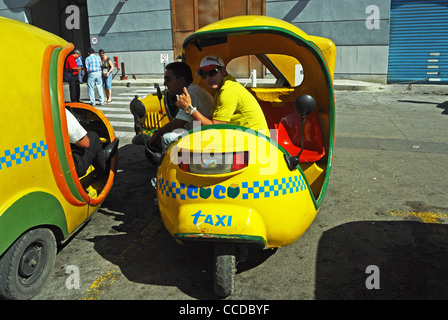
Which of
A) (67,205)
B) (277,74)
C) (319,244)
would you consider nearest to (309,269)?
(319,244)

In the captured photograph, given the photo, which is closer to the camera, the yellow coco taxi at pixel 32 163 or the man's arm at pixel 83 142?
the yellow coco taxi at pixel 32 163

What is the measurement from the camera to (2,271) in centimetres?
303

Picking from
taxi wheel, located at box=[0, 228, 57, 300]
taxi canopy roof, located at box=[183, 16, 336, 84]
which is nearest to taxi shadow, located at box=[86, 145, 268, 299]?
taxi wheel, located at box=[0, 228, 57, 300]

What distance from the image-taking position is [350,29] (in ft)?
56.6

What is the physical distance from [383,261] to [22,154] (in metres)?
3.25

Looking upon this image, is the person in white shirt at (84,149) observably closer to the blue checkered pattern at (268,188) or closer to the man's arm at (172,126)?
the man's arm at (172,126)

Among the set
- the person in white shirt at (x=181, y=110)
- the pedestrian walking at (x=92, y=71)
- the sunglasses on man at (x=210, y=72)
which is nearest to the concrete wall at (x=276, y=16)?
the pedestrian walking at (x=92, y=71)

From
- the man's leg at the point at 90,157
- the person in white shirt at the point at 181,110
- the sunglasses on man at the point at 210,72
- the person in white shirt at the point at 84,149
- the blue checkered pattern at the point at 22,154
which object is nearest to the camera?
the blue checkered pattern at the point at 22,154

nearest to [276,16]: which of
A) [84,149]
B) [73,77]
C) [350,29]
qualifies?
[350,29]

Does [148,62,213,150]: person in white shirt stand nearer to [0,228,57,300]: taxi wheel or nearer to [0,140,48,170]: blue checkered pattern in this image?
[0,140,48,170]: blue checkered pattern

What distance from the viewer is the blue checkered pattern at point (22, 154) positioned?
2961 mm

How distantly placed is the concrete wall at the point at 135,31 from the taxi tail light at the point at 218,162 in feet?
60.4

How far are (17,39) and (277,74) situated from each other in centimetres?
427

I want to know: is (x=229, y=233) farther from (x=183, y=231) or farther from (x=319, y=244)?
(x=319, y=244)
